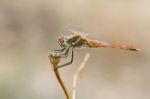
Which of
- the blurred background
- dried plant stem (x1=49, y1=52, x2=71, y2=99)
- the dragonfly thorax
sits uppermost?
the dragonfly thorax

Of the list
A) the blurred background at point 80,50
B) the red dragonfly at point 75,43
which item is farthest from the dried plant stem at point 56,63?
the blurred background at point 80,50

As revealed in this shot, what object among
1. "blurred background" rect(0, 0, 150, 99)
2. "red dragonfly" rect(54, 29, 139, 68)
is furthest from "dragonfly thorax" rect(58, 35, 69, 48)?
"blurred background" rect(0, 0, 150, 99)

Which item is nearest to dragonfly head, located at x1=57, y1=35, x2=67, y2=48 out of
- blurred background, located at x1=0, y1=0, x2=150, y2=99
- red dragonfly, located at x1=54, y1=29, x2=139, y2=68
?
red dragonfly, located at x1=54, y1=29, x2=139, y2=68

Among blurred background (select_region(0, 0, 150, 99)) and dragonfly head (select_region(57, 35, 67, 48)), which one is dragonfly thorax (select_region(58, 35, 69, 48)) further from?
blurred background (select_region(0, 0, 150, 99))

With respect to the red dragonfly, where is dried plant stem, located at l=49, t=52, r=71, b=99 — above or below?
below

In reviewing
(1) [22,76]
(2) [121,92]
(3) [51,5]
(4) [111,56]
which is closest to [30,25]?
(3) [51,5]

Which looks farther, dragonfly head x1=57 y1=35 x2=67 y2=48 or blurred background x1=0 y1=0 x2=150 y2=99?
blurred background x1=0 y1=0 x2=150 y2=99

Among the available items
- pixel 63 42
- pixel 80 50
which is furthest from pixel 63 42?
pixel 80 50

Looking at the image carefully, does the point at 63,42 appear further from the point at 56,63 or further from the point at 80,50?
the point at 80,50

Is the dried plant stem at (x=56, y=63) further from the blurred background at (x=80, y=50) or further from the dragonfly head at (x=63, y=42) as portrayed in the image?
the blurred background at (x=80, y=50)
